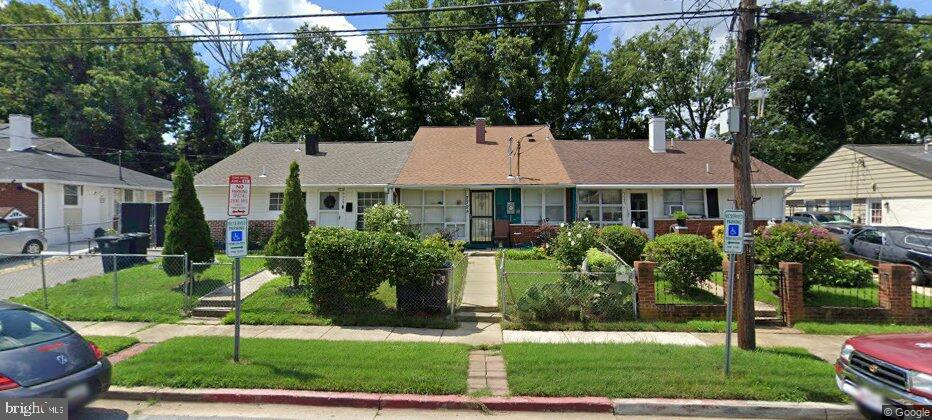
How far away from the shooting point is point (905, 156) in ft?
84.9

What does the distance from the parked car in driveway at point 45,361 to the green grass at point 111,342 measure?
2.23 meters

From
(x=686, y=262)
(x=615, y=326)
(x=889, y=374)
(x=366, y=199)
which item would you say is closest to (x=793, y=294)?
(x=686, y=262)

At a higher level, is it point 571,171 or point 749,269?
point 571,171

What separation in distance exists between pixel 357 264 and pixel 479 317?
2651 millimetres

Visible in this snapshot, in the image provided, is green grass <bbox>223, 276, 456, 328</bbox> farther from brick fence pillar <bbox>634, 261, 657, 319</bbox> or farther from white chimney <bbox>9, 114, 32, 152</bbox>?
white chimney <bbox>9, 114, 32, 152</bbox>

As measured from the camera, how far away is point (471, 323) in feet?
31.9

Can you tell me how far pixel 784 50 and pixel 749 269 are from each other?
39942 millimetres

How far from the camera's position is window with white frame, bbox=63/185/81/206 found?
875 inches

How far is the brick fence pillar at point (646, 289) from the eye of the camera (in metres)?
9.68

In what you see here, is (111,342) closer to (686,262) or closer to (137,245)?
(137,245)

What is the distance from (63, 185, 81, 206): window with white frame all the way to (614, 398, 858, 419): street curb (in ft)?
84.7

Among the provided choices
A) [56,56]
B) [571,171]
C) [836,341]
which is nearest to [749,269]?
[836,341]

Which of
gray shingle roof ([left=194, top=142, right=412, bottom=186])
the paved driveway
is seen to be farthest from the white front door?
the paved driveway

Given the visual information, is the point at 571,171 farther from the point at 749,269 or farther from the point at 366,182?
the point at 749,269
